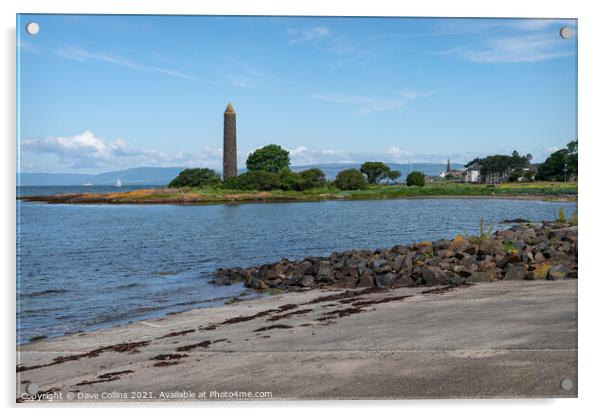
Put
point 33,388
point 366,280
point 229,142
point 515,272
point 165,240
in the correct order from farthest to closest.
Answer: point 366,280 → point 515,272 → point 165,240 → point 229,142 → point 33,388

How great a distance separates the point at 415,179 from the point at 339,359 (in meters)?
2.34

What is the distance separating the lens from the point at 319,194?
718 centimetres

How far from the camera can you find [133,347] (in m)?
5.97

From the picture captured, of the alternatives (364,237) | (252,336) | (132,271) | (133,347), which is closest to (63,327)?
(132,271)

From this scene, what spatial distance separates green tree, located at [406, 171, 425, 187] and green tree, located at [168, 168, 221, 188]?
7.03ft

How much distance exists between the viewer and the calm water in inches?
243

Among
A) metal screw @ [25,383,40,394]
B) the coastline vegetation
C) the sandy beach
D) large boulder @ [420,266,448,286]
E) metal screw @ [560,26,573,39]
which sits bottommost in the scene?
metal screw @ [25,383,40,394]

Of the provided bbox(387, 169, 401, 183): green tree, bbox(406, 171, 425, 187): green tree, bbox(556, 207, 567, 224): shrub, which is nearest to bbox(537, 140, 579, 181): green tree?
bbox(556, 207, 567, 224): shrub

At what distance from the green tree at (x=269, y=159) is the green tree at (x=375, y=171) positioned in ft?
2.80

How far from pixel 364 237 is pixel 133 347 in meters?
3.63

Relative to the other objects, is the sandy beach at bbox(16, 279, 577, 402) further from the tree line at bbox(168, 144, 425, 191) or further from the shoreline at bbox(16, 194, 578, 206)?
the tree line at bbox(168, 144, 425, 191)

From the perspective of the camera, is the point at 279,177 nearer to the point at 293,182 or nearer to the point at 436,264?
the point at 293,182

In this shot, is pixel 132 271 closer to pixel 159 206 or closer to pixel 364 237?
pixel 159 206

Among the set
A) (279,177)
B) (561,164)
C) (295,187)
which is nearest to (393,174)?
(295,187)
